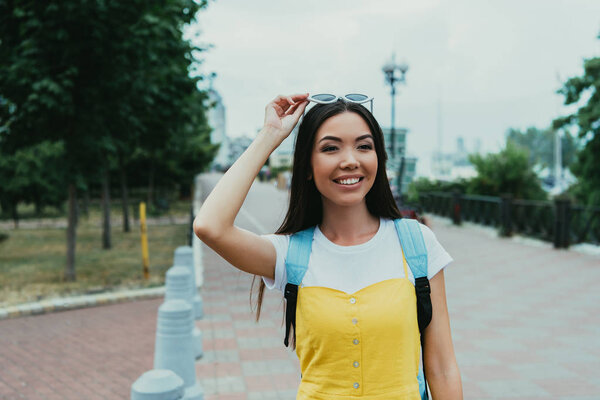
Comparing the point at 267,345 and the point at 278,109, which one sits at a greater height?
the point at 278,109

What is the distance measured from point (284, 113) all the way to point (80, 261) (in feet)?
36.1

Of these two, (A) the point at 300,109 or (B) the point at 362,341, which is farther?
(A) the point at 300,109

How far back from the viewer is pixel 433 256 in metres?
1.80

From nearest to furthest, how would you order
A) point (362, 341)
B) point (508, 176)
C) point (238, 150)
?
point (362, 341) → point (238, 150) → point (508, 176)

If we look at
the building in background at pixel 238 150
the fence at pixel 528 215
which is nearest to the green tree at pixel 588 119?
the fence at pixel 528 215

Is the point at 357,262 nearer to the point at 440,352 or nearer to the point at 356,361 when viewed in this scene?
the point at 356,361

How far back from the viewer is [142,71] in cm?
873

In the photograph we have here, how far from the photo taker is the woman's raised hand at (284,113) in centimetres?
185

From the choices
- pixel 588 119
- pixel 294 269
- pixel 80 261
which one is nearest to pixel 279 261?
pixel 294 269

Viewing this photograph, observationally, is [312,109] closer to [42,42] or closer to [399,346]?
[399,346]

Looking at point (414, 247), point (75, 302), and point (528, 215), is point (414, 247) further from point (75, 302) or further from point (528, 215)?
point (528, 215)

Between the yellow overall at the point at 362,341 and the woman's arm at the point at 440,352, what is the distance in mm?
101

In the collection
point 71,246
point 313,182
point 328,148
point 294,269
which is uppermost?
point 328,148

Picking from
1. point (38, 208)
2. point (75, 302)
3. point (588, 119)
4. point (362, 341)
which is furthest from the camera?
point (38, 208)
